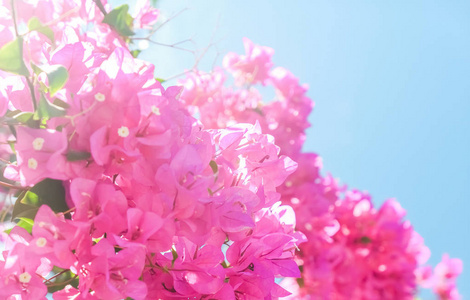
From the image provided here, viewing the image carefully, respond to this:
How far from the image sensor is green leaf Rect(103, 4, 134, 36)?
75 cm

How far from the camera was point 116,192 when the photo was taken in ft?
1.38

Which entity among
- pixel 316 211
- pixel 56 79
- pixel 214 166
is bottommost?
pixel 56 79

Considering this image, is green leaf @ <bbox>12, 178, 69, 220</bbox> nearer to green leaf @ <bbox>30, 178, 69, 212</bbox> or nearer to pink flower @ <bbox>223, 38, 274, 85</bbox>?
green leaf @ <bbox>30, 178, 69, 212</bbox>

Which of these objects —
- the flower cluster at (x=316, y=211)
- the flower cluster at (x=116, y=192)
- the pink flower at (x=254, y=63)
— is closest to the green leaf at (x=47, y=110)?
the flower cluster at (x=116, y=192)

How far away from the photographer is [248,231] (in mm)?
507

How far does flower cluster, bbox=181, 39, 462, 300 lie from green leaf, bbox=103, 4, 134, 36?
24.2 inches

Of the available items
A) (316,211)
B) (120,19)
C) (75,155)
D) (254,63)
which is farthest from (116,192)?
(254,63)

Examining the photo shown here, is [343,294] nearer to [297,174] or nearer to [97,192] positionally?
[297,174]

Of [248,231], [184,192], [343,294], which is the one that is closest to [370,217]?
[343,294]

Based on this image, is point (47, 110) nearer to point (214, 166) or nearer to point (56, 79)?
point (56, 79)

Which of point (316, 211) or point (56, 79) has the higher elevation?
point (316, 211)

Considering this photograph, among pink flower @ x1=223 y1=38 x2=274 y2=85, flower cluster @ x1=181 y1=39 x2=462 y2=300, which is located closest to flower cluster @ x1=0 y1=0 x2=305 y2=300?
flower cluster @ x1=181 y1=39 x2=462 y2=300

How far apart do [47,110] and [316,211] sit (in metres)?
1.17

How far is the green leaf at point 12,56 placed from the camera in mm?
388
